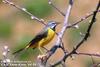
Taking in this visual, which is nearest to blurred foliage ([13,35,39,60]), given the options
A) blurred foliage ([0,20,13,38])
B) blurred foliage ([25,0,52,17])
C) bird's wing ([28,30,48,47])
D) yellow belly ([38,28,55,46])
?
blurred foliage ([0,20,13,38])

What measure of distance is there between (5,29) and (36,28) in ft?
2.33

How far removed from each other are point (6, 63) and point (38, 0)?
7.28 meters

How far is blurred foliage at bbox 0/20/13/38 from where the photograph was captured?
8969 millimetres

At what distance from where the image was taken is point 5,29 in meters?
9.06

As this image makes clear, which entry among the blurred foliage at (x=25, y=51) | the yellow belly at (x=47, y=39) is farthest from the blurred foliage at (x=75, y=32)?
the yellow belly at (x=47, y=39)

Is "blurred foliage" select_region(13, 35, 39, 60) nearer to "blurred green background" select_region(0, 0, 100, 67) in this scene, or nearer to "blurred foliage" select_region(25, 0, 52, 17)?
"blurred green background" select_region(0, 0, 100, 67)

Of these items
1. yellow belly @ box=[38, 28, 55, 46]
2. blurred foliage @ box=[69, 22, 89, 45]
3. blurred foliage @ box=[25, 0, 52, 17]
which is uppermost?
Answer: yellow belly @ box=[38, 28, 55, 46]

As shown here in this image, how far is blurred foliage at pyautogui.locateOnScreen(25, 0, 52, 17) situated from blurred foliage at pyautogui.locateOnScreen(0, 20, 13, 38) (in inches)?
24.2

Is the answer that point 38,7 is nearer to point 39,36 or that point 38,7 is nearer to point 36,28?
point 36,28

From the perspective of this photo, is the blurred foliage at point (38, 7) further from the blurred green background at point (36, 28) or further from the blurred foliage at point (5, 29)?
the blurred foliage at point (5, 29)

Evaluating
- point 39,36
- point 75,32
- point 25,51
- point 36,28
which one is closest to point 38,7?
point 36,28

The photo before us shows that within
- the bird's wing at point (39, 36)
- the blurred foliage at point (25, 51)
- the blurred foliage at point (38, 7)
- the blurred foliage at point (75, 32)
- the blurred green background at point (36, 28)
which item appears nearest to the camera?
the bird's wing at point (39, 36)

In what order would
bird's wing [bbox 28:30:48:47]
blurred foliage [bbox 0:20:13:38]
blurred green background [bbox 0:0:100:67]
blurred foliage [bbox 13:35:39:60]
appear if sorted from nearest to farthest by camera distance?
bird's wing [bbox 28:30:48:47] → blurred foliage [bbox 13:35:39:60] → blurred green background [bbox 0:0:100:67] → blurred foliage [bbox 0:20:13:38]

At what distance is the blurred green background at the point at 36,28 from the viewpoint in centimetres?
847
